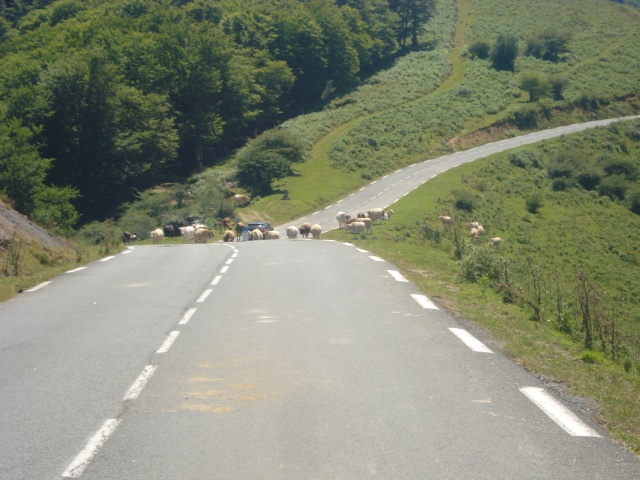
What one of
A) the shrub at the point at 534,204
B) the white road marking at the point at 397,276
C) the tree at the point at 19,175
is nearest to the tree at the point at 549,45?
the shrub at the point at 534,204

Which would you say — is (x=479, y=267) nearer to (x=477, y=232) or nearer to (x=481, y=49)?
(x=477, y=232)

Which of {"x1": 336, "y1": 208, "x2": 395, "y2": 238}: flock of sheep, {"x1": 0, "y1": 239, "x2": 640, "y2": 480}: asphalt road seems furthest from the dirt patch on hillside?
{"x1": 336, "y1": 208, "x2": 395, "y2": 238}: flock of sheep

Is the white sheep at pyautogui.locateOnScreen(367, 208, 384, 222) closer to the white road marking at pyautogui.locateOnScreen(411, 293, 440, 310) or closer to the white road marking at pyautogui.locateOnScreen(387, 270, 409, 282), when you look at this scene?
the white road marking at pyautogui.locateOnScreen(387, 270, 409, 282)

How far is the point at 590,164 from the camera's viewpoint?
68938mm

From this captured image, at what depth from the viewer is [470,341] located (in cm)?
978

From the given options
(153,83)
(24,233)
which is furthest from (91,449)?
(153,83)

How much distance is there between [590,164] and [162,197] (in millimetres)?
41259

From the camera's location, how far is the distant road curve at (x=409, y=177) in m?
57.9

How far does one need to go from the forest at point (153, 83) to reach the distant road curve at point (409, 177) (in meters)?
16.8

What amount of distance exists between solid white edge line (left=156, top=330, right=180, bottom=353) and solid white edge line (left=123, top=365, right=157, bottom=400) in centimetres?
82

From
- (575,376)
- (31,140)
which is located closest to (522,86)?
(31,140)

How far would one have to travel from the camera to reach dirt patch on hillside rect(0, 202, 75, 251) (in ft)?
66.8

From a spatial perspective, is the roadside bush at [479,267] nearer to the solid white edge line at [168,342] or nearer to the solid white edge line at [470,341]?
the solid white edge line at [470,341]

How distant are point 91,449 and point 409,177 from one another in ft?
216
